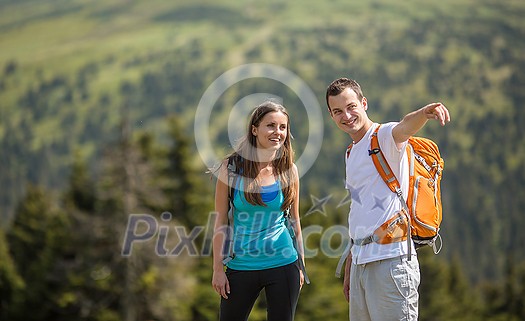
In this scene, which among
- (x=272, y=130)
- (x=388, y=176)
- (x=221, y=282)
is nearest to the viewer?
(x=388, y=176)

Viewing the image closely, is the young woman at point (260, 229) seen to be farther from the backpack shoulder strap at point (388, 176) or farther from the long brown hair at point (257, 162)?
the backpack shoulder strap at point (388, 176)

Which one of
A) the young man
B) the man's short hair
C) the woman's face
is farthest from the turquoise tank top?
the man's short hair

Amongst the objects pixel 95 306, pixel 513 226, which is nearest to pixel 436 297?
pixel 95 306

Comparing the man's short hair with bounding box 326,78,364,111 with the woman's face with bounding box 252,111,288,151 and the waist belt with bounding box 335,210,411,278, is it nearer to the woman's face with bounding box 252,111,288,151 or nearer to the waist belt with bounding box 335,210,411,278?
the woman's face with bounding box 252,111,288,151

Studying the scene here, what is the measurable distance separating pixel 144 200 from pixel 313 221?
1601cm

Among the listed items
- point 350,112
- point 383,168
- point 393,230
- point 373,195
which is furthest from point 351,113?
point 393,230

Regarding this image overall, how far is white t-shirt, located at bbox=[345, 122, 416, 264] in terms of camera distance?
4992 millimetres

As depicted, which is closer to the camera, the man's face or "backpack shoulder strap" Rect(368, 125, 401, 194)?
"backpack shoulder strap" Rect(368, 125, 401, 194)

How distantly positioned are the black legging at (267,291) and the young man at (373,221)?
1.39 feet

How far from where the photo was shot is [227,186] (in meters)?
5.24

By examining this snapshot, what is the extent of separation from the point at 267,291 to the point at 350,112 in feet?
4.46

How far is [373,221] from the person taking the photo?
16.6 feet

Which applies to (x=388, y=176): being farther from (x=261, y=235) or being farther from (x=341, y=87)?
(x=261, y=235)

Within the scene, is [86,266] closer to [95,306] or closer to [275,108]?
[95,306]
